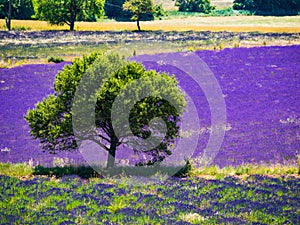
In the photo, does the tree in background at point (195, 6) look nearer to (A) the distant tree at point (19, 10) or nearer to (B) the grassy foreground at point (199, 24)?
(B) the grassy foreground at point (199, 24)

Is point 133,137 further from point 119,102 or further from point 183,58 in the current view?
point 183,58

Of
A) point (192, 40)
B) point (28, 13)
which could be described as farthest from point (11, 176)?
point (28, 13)

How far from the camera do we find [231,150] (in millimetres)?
19781

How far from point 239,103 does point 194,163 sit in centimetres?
766

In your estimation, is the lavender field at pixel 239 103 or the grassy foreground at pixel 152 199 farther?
the lavender field at pixel 239 103

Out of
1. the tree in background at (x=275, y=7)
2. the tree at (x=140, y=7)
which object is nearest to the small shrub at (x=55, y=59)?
the tree at (x=140, y=7)

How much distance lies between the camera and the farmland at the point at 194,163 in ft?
41.9

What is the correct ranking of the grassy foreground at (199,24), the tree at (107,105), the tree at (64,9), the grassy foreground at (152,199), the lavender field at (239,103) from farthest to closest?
the tree at (64,9) → the grassy foreground at (199,24) → the lavender field at (239,103) → the tree at (107,105) → the grassy foreground at (152,199)

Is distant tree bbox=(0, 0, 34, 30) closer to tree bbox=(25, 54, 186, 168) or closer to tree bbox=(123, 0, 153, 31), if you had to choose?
tree bbox=(123, 0, 153, 31)

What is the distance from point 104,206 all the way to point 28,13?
77536 millimetres

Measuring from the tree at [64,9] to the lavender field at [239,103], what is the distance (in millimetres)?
36092

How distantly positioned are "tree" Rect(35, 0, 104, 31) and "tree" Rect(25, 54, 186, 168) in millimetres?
49964

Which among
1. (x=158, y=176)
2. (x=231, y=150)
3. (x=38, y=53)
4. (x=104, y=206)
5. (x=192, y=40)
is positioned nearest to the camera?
(x=104, y=206)

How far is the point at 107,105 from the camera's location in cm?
1766
